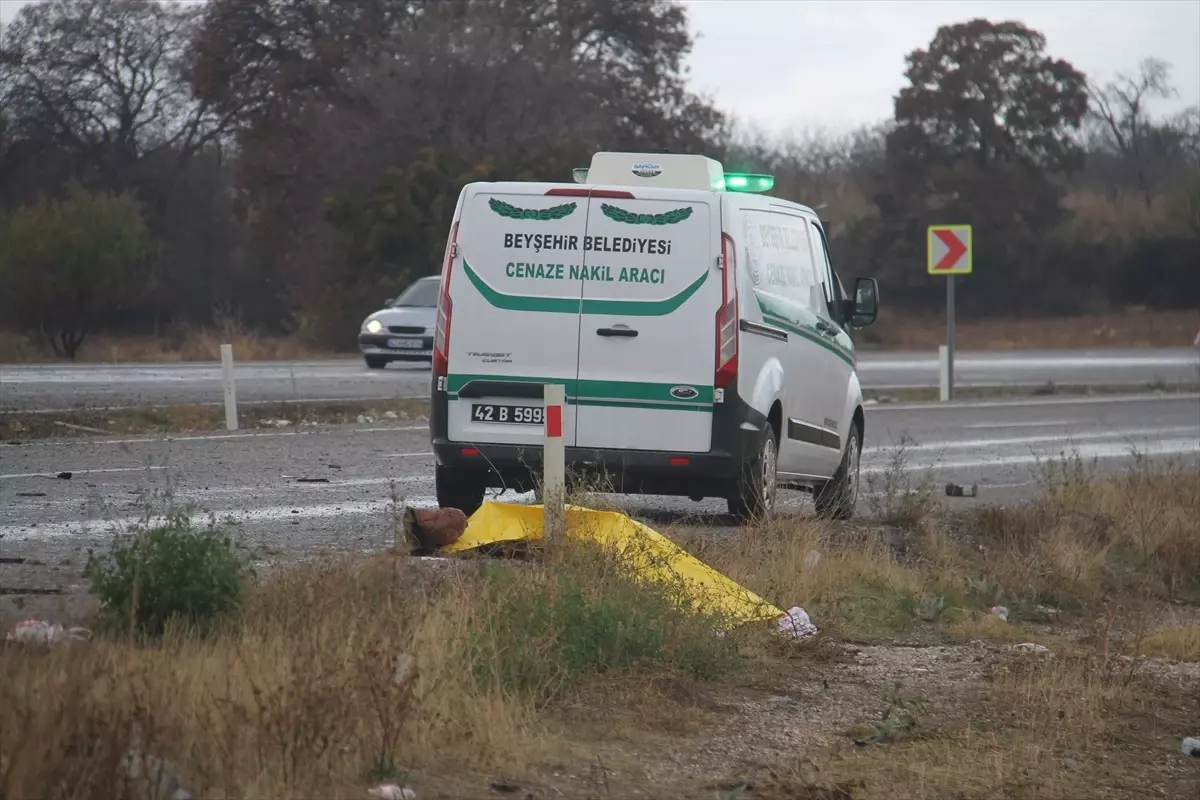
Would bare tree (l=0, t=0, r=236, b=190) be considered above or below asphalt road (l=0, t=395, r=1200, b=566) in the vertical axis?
above

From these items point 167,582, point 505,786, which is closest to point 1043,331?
point 167,582

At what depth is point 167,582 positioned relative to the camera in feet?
19.9

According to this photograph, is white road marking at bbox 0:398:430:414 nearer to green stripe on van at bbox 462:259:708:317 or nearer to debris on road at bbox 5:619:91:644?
green stripe on van at bbox 462:259:708:317

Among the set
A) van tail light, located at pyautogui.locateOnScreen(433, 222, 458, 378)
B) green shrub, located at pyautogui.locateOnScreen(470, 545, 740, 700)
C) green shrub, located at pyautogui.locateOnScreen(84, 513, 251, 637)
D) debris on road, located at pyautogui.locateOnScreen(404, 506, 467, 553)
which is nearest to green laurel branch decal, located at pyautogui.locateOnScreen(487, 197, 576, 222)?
van tail light, located at pyautogui.locateOnScreen(433, 222, 458, 378)

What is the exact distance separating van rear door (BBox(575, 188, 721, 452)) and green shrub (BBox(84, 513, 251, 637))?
13.1 feet

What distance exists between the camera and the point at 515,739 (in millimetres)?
5555

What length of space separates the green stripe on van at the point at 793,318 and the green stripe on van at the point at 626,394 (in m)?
0.79

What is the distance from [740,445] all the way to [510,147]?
38.8 metres

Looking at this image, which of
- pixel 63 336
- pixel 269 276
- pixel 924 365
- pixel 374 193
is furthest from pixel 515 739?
pixel 269 276

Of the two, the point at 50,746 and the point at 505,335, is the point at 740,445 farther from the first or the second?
the point at 50,746

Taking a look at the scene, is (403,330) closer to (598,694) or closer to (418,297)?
(418,297)

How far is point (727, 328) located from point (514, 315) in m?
1.21

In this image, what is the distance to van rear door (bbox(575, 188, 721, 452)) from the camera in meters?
9.98

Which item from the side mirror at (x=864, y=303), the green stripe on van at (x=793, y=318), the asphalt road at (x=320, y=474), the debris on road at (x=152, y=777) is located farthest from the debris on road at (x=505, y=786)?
the side mirror at (x=864, y=303)
